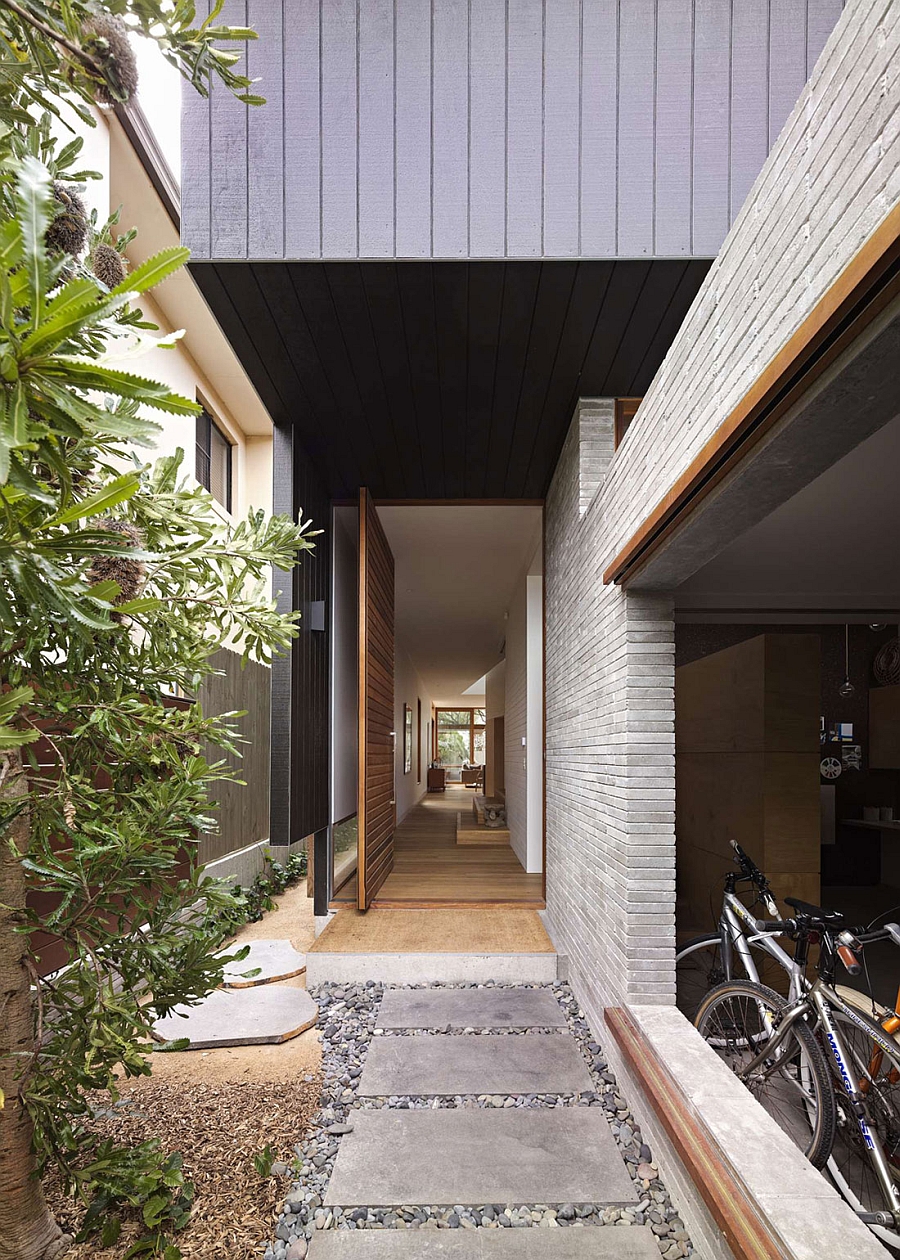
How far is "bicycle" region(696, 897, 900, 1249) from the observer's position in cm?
239

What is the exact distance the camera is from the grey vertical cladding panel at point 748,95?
334 cm

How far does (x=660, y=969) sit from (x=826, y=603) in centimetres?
428

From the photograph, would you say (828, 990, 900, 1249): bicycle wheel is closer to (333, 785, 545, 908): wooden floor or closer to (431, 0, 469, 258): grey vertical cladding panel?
(431, 0, 469, 258): grey vertical cladding panel

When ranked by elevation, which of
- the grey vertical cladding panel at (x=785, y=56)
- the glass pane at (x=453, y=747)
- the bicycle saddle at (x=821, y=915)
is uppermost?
the grey vertical cladding panel at (x=785, y=56)

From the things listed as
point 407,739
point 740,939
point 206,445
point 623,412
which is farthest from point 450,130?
point 407,739

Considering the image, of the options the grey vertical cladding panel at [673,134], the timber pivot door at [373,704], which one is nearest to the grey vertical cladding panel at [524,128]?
the grey vertical cladding panel at [673,134]

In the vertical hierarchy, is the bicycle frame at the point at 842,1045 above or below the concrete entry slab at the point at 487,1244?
above

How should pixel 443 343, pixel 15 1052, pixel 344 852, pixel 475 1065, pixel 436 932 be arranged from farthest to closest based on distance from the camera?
pixel 344 852
pixel 436 932
pixel 443 343
pixel 475 1065
pixel 15 1052

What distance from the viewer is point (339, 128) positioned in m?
3.41

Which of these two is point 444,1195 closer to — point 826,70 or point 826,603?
point 826,70

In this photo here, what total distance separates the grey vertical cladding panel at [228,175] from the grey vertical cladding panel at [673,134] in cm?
168

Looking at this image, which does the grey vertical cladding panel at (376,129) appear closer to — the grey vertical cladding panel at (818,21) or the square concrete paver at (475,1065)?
the grey vertical cladding panel at (818,21)

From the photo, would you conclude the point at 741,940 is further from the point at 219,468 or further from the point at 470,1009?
the point at 219,468

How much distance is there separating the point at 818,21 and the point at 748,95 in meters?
0.38
